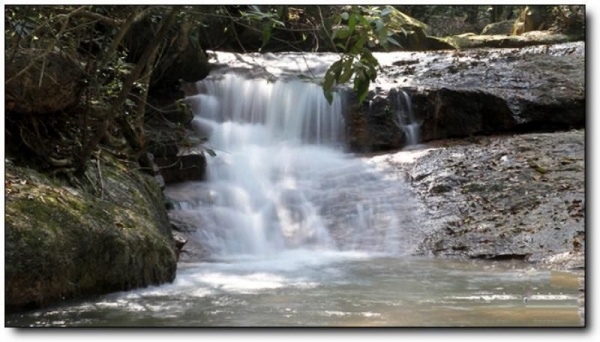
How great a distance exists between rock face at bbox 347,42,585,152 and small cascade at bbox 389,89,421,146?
0.04 metres

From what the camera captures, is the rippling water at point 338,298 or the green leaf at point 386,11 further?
the green leaf at point 386,11

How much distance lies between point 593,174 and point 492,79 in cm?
519

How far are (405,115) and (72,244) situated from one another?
5.02 m

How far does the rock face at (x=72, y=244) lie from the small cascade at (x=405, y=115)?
408 centimetres

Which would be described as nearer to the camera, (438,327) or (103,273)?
(438,327)

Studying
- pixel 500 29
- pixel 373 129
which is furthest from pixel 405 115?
pixel 500 29

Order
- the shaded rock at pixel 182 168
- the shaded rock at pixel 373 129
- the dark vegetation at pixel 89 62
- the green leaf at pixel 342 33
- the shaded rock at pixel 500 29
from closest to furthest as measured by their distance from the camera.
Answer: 1. the green leaf at pixel 342 33
2. the dark vegetation at pixel 89 62
3. the shaded rock at pixel 182 168
4. the shaded rock at pixel 373 129
5. the shaded rock at pixel 500 29

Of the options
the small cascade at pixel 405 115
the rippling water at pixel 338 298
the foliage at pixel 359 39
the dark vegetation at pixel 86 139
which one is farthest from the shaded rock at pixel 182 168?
Result: the foliage at pixel 359 39

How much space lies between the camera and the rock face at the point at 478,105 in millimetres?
7621

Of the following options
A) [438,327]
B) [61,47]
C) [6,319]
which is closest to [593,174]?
[438,327]

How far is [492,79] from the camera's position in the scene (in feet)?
26.8

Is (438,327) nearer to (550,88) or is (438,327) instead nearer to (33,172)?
(33,172)

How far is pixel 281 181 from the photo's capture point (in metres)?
6.39

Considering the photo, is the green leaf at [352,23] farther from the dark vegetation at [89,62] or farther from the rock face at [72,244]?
the rock face at [72,244]
